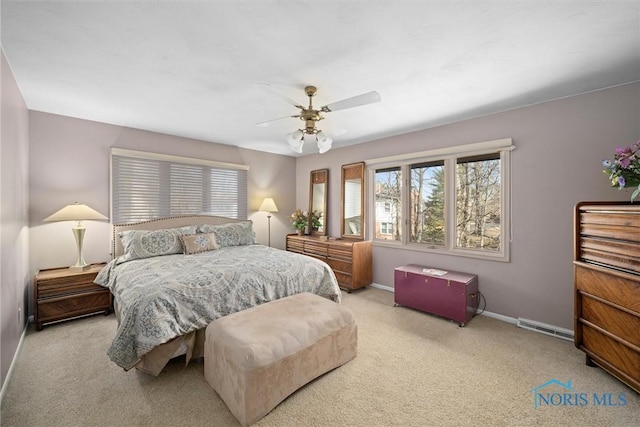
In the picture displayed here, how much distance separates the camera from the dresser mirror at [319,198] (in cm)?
534

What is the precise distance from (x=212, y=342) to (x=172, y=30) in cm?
221

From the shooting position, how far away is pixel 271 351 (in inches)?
71.2

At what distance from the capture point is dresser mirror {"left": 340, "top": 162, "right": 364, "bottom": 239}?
4738 mm

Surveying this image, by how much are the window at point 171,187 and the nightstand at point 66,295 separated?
3.03ft

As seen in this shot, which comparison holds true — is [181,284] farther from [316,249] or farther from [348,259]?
[316,249]

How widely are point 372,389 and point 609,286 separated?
196 cm

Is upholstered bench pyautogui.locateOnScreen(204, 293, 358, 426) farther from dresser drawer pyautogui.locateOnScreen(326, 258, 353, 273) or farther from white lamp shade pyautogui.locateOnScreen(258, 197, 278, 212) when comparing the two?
white lamp shade pyautogui.locateOnScreen(258, 197, 278, 212)

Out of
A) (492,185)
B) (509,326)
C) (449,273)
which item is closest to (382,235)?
(449,273)

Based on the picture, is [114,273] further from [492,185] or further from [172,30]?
[492,185]

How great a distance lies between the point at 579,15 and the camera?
1.63 m

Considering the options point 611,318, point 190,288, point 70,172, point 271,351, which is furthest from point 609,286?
point 70,172

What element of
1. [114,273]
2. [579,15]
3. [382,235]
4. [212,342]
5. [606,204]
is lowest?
[212,342]

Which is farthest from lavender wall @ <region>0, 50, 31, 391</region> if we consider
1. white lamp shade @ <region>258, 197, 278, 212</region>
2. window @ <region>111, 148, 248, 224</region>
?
white lamp shade @ <region>258, 197, 278, 212</region>

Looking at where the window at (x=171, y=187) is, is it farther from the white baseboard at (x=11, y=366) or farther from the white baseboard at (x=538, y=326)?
the white baseboard at (x=538, y=326)
